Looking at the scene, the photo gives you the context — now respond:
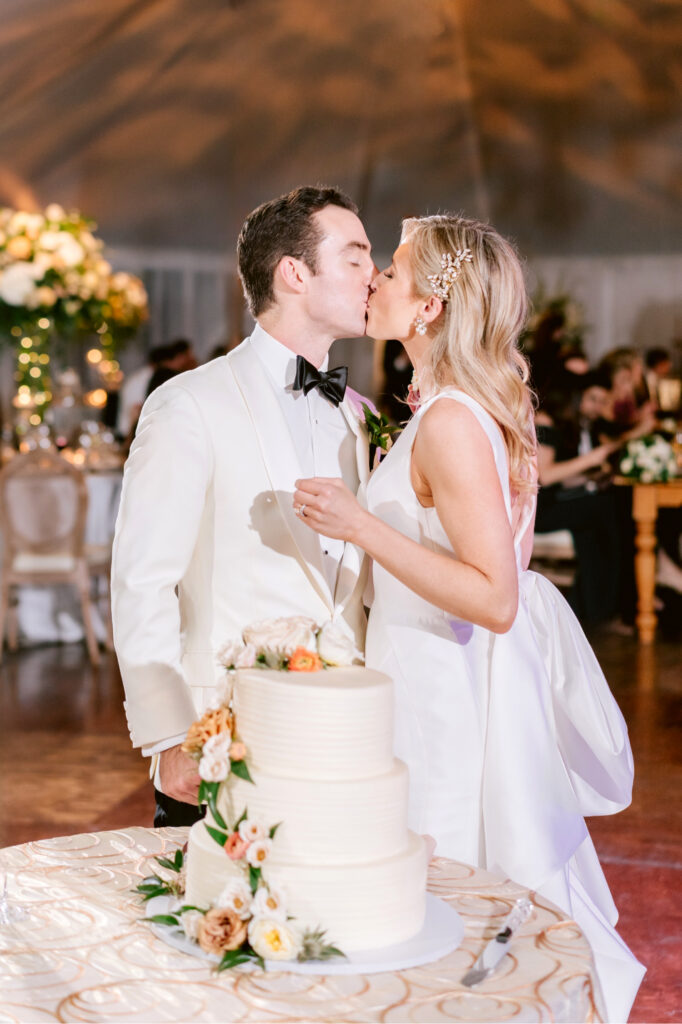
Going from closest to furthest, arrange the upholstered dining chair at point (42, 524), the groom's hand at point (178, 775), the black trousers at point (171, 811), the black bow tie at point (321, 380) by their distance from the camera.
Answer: the groom's hand at point (178, 775)
the black bow tie at point (321, 380)
the black trousers at point (171, 811)
the upholstered dining chair at point (42, 524)

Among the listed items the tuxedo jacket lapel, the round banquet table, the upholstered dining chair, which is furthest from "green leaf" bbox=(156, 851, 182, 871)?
the upholstered dining chair

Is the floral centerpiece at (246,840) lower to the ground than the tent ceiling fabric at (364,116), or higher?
lower

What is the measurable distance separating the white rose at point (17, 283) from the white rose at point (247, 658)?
638cm

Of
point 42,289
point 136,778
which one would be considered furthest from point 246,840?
point 42,289

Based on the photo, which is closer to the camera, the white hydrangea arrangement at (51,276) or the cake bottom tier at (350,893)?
the cake bottom tier at (350,893)

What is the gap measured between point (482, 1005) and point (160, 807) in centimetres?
125

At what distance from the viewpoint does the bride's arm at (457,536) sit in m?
1.84

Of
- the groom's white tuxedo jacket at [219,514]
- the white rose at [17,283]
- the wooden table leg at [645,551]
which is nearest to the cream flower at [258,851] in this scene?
the groom's white tuxedo jacket at [219,514]

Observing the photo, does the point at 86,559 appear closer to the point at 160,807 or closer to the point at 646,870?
the point at 646,870

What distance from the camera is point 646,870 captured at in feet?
12.1

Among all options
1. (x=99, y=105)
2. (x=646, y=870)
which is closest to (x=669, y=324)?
(x=99, y=105)

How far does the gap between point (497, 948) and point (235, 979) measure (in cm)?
28

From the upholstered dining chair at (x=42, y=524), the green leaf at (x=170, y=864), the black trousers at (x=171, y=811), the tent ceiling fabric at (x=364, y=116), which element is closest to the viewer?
the green leaf at (x=170, y=864)

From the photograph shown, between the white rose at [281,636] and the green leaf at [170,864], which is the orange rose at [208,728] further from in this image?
the green leaf at [170,864]
